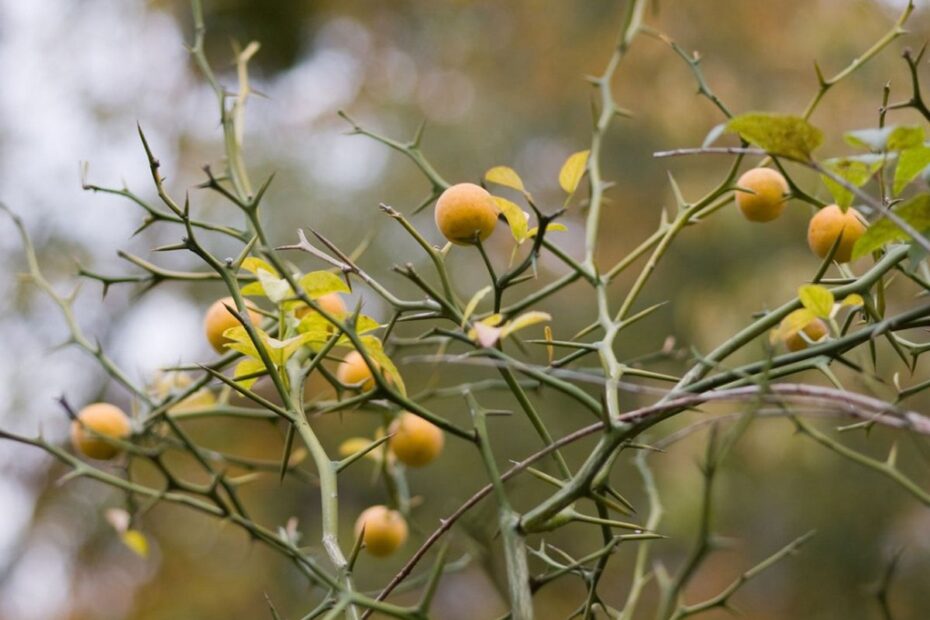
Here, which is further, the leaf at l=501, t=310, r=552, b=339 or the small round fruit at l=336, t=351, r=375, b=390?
the small round fruit at l=336, t=351, r=375, b=390

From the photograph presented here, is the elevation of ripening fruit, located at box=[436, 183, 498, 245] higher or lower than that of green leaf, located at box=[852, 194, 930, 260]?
lower

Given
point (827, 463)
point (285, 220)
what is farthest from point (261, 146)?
point (827, 463)

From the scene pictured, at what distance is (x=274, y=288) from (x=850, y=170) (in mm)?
201

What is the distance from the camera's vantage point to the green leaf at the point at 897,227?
0.29 meters

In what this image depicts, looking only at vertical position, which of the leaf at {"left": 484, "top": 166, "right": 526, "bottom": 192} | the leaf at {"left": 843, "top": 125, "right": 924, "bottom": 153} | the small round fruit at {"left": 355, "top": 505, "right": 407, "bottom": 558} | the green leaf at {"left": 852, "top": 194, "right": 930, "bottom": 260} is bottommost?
the small round fruit at {"left": 355, "top": 505, "right": 407, "bottom": 558}

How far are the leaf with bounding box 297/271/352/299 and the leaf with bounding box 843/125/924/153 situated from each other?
176 millimetres

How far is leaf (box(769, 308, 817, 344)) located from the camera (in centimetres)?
32

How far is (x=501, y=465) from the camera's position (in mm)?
2803

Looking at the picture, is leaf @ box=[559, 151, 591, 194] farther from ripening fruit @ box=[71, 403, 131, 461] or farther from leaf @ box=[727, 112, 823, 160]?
ripening fruit @ box=[71, 403, 131, 461]

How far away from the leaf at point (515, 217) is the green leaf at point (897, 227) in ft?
0.42

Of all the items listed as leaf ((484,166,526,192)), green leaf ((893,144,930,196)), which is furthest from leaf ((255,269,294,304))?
green leaf ((893,144,930,196))

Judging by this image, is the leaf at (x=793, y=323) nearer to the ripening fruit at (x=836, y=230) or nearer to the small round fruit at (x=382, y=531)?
the ripening fruit at (x=836, y=230)

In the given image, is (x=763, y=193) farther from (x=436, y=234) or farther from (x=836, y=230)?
(x=436, y=234)

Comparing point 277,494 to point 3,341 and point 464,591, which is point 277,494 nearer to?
point 464,591
